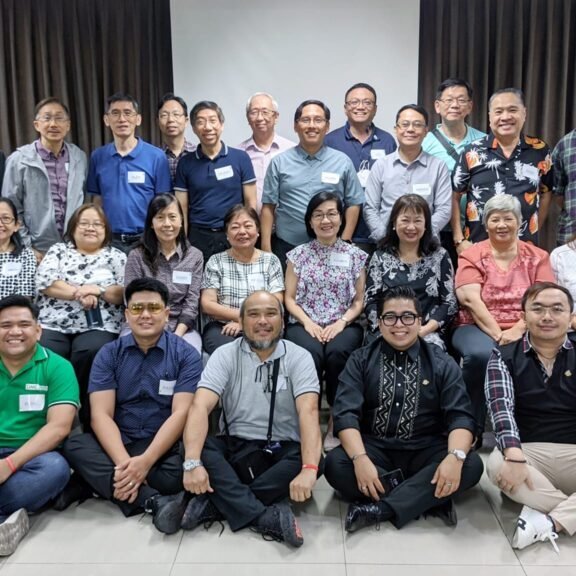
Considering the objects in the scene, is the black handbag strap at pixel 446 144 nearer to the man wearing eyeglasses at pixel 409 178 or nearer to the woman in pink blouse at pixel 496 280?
the man wearing eyeglasses at pixel 409 178

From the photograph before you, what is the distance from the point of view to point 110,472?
2.68 meters

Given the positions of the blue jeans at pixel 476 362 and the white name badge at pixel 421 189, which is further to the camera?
the white name badge at pixel 421 189

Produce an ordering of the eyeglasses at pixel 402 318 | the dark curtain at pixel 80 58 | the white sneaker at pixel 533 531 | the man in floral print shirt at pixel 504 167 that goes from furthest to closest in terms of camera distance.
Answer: the dark curtain at pixel 80 58 → the man in floral print shirt at pixel 504 167 → the eyeglasses at pixel 402 318 → the white sneaker at pixel 533 531

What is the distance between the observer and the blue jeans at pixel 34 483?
2.56m

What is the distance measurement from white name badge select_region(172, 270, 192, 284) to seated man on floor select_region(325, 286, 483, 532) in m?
1.18

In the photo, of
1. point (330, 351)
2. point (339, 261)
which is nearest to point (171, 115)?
point (339, 261)

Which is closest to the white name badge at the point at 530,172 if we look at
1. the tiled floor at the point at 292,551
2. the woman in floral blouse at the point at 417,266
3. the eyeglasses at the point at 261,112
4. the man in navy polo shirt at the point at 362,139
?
the woman in floral blouse at the point at 417,266

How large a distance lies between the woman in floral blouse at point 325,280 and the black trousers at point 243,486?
0.86 meters

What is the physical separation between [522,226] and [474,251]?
1.56 feet

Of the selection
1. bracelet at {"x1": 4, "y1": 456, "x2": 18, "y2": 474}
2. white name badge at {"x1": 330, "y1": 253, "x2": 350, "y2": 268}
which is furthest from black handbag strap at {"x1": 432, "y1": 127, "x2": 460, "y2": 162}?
bracelet at {"x1": 4, "y1": 456, "x2": 18, "y2": 474}

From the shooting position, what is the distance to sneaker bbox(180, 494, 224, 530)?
2533mm

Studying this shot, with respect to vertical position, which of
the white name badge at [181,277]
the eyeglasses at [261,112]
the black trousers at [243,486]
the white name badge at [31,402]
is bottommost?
the black trousers at [243,486]

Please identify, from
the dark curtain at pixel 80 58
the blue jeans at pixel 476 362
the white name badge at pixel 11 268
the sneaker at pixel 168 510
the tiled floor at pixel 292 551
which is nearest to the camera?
the tiled floor at pixel 292 551

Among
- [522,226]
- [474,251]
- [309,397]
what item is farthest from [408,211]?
[309,397]
